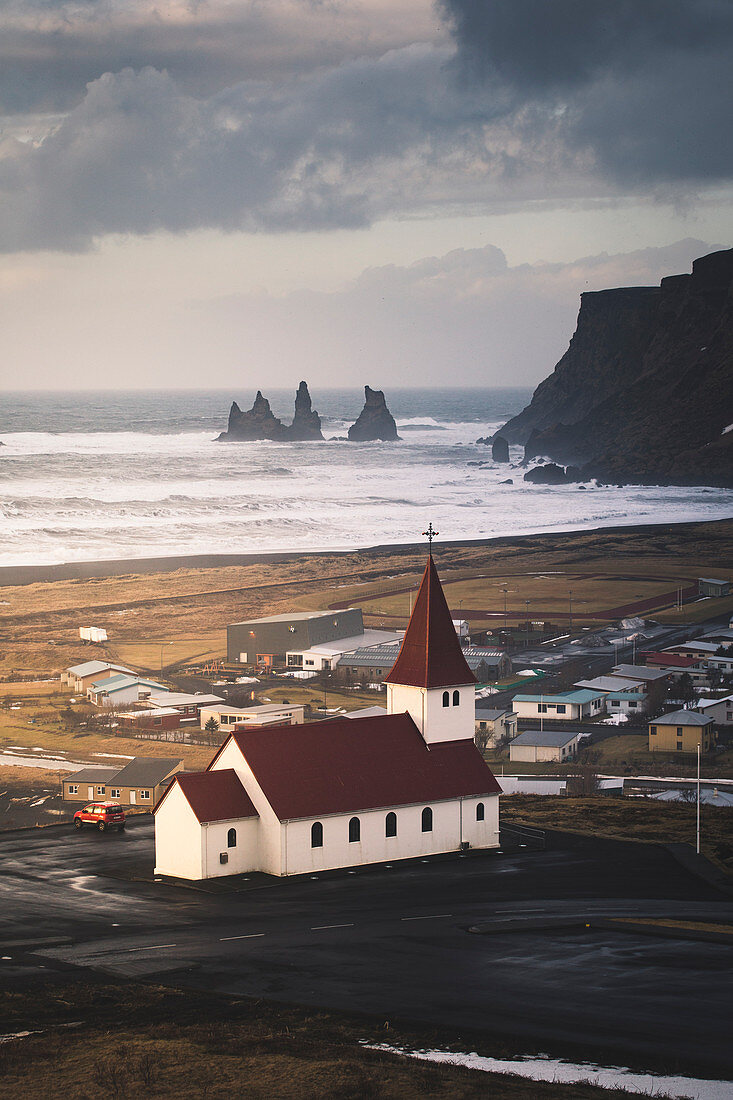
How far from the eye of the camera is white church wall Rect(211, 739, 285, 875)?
139 ft

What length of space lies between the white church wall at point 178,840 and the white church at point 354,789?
30 millimetres

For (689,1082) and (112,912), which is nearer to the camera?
(689,1082)

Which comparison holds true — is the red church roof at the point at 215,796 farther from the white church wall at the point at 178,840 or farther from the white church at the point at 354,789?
the white church wall at the point at 178,840

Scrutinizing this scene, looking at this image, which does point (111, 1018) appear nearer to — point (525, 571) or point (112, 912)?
point (112, 912)

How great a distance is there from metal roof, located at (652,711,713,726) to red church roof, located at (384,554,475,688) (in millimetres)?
26078

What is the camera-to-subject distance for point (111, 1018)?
27.7m

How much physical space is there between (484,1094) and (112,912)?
53.3 feet

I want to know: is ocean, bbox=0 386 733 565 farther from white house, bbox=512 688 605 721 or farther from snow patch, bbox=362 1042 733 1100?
snow patch, bbox=362 1042 733 1100

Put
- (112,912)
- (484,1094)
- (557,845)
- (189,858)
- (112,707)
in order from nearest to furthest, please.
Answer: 1. (484,1094)
2. (112,912)
3. (189,858)
4. (557,845)
5. (112,707)

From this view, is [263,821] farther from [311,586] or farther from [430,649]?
Result: [311,586]

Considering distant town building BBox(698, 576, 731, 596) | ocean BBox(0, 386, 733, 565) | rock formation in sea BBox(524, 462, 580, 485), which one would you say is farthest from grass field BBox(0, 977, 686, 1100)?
rock formation in sea BBox(524, 462, 580, 485)

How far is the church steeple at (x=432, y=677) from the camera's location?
47.6 m

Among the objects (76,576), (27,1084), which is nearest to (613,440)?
(76,576)

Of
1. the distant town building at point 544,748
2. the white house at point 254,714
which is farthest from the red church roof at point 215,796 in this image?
the distant town building at point 544,748
